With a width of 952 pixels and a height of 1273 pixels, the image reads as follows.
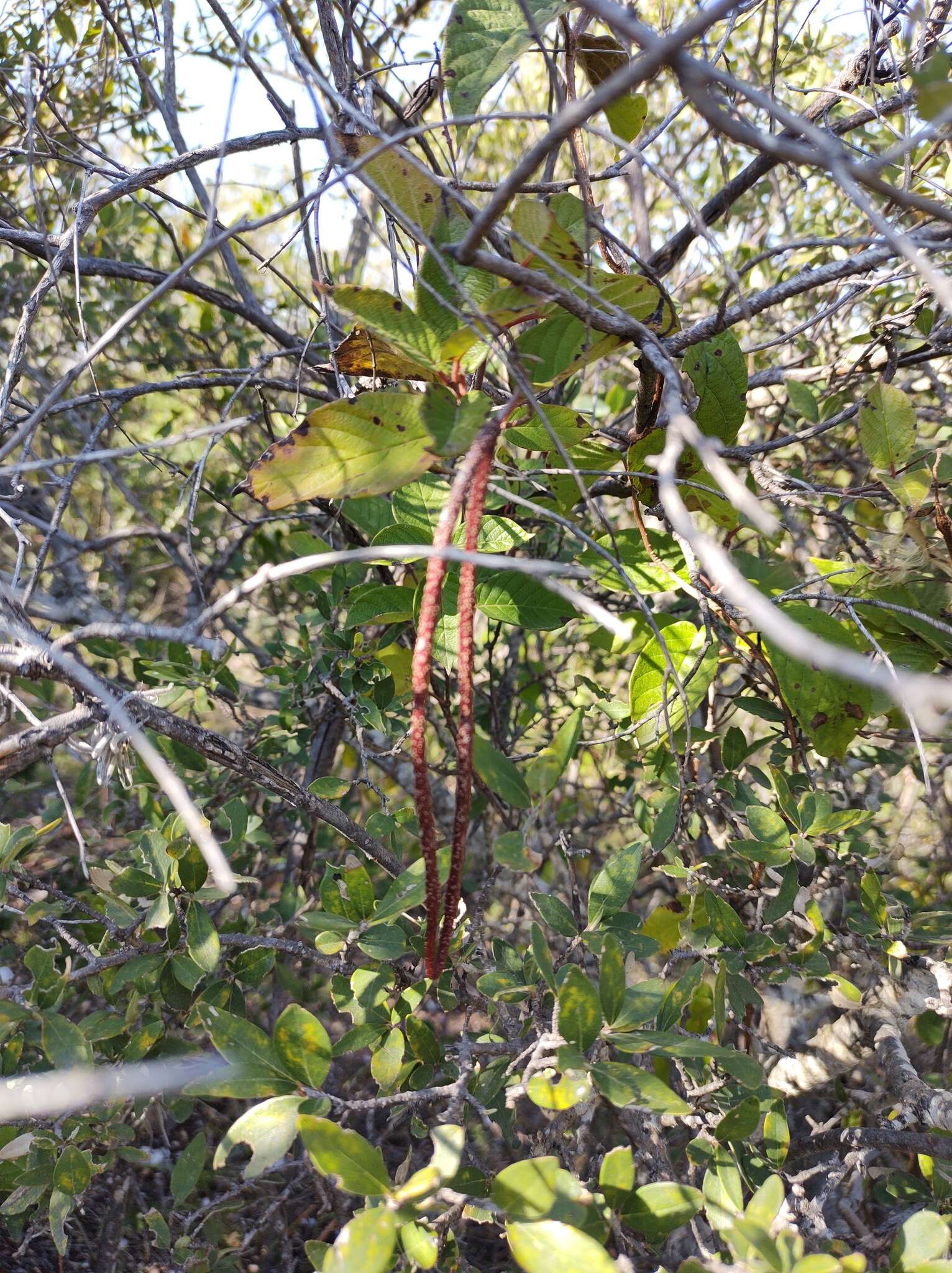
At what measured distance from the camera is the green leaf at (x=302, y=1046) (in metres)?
0.70

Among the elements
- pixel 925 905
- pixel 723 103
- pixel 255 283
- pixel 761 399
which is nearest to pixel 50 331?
pixel 255 283

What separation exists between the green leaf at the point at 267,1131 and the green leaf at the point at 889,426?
2.98 ft

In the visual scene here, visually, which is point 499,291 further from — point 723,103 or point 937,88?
point 937,88

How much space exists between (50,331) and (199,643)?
7.64 feet

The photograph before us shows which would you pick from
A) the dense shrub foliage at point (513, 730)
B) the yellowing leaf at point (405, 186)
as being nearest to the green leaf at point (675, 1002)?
the dense shrub foliage at point (513, 730)

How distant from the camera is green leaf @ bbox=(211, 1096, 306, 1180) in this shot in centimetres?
65

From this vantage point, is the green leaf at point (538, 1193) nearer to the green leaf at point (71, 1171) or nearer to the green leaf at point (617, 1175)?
the green leaf at point (617, 1175)

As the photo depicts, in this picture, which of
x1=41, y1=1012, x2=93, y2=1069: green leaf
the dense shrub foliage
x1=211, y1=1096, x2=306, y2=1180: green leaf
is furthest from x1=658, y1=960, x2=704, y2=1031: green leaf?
x1=41, y1=1012, x2=93, y2=1069: green leaf

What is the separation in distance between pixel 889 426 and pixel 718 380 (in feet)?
0.69

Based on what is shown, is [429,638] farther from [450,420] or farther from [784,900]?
[784,900]

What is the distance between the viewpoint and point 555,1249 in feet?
1.84

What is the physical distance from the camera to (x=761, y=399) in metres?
1.64

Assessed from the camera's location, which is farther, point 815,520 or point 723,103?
point 815,520

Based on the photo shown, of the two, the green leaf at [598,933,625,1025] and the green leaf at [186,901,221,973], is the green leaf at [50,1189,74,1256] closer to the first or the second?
the green leaf at [186,901,221,973]
